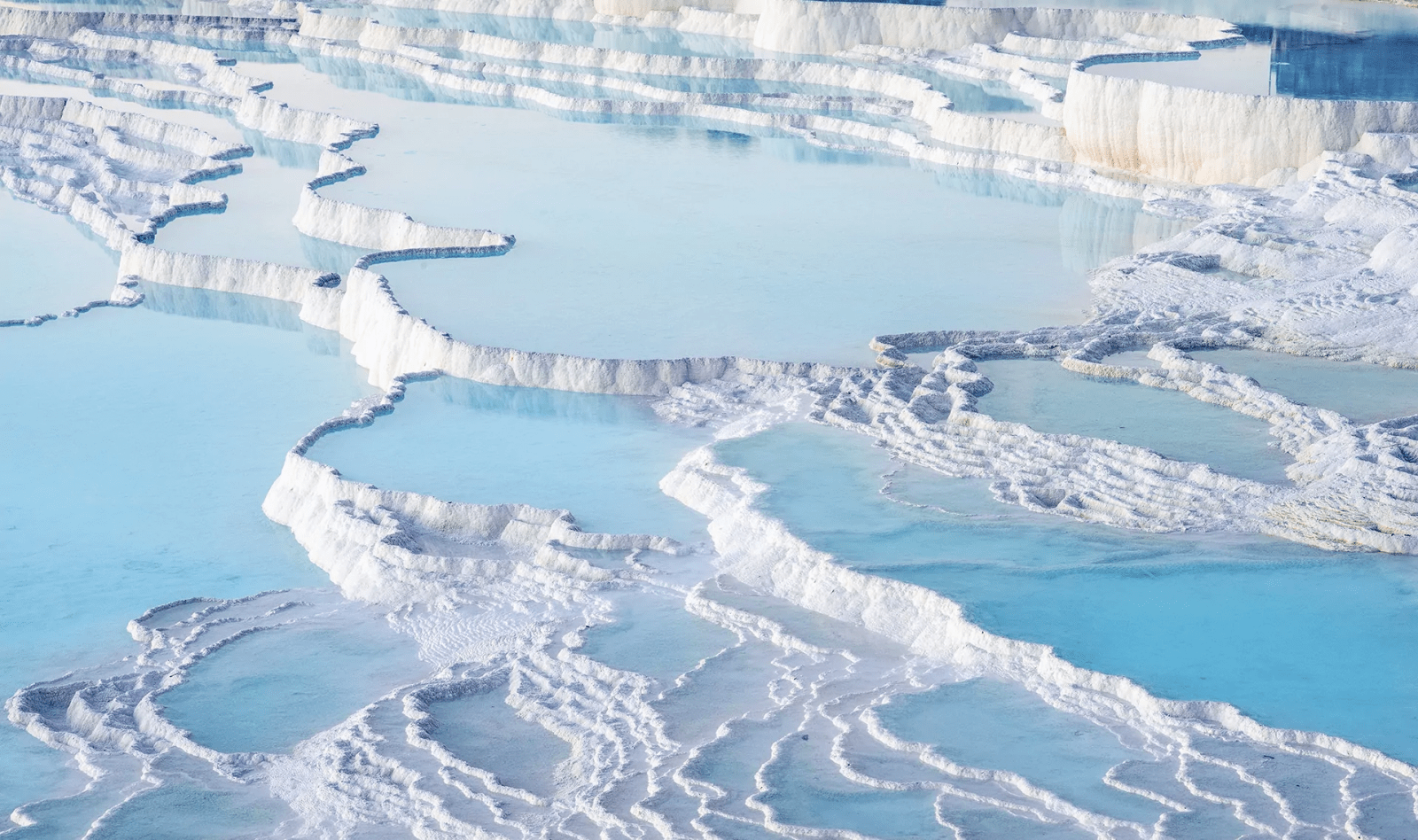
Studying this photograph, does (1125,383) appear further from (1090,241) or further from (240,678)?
(240,678)

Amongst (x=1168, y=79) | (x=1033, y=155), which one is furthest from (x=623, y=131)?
(x=1168, y=79)

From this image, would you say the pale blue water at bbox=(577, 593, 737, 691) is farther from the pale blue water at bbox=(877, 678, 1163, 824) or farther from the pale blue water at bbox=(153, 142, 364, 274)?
the pale blue water at bbox=(153, 142, 364, 274)

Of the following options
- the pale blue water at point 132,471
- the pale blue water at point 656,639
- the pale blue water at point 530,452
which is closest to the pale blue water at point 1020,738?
the pale blue water at point 656,639

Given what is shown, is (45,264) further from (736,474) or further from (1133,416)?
(1133,416)

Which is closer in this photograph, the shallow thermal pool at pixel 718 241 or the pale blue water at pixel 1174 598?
the pale blue water at pixel 1174 598

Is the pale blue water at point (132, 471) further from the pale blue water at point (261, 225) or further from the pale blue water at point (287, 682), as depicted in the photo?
the pale blue water at point (261, 225)

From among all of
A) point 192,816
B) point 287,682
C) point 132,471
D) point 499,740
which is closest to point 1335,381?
point 499,740
